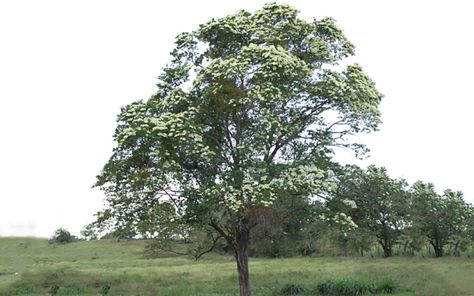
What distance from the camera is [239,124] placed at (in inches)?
1135

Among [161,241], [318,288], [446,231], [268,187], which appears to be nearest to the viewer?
[268,187]

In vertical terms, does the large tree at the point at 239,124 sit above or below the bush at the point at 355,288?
above

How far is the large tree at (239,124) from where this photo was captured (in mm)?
25516

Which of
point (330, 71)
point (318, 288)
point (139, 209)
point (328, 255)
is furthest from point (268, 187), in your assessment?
point (328, 255)

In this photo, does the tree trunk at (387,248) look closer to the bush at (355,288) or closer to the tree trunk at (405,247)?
the tree trunk at (405,247)

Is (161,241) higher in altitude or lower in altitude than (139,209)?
lower

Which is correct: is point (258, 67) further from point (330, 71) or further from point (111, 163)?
point (111, 163)

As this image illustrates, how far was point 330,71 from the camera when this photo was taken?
29719 mm

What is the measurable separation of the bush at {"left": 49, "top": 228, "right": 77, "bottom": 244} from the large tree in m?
84.1

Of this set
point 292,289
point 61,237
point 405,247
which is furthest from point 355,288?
Answer: point 61,237

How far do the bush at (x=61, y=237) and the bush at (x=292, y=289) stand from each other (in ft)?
253

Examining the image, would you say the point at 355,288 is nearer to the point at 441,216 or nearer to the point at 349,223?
the point at 349,223

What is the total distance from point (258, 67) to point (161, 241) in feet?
38.3

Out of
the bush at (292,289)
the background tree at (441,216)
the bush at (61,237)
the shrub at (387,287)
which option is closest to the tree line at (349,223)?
the background tree at (441,216)
